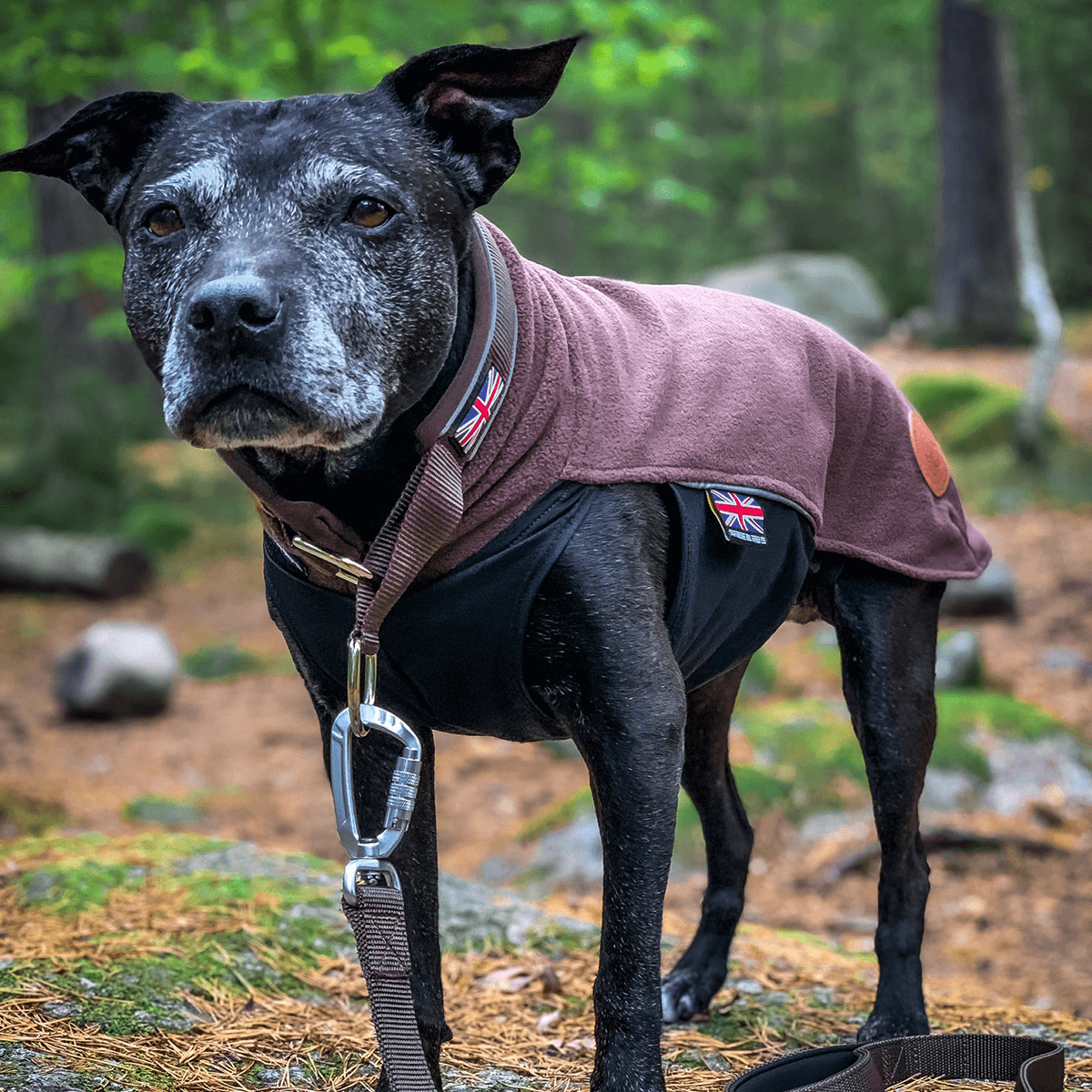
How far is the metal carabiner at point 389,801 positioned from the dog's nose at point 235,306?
78 centimetres

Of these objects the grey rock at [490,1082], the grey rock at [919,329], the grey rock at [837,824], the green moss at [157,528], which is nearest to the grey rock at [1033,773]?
the grey rock at [837,824]

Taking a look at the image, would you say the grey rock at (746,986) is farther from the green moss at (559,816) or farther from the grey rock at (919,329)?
the grey rock at (919,329)

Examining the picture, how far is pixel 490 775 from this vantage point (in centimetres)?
729

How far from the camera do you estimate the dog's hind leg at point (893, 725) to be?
11.2 ft

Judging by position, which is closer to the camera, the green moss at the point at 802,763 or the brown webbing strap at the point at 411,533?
the brown webbing strap at the point at 411,533

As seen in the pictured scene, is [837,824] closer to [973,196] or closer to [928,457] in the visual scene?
[928,457]

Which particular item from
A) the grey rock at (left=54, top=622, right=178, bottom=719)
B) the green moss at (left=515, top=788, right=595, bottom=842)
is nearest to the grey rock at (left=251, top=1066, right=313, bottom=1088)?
the green moss at (left=515, top=788, right=595, bottom=842)

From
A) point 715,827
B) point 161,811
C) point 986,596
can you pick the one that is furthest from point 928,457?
point 986,596

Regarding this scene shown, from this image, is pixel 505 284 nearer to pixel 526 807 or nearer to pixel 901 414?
pixel 901 414

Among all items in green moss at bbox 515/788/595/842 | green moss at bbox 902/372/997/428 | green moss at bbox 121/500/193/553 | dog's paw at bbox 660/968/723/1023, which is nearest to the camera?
dog's paw at bbox 660/968/723/1023

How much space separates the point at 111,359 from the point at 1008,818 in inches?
410

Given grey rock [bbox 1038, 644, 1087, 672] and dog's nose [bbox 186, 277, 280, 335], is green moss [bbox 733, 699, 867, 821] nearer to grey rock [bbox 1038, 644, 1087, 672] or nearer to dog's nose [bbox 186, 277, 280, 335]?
grey rock [bbox 1038, 644, 1087, 672]

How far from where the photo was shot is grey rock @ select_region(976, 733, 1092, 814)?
20.4 feet

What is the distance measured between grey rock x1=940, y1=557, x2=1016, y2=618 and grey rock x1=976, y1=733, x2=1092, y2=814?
2.46m
